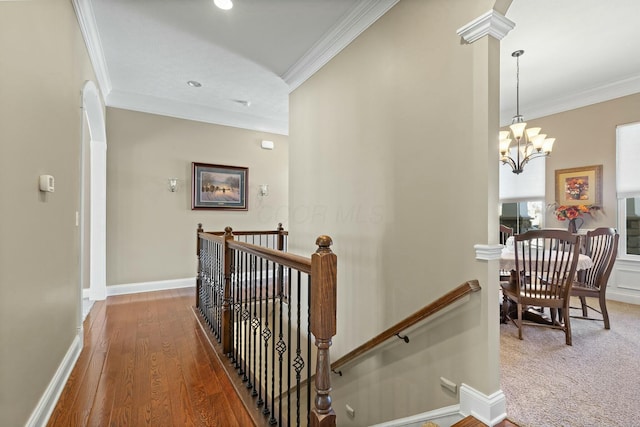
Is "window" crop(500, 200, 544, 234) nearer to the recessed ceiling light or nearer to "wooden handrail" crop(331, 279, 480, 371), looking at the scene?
"wooden handrail" crop(331, 279, 480, 371)

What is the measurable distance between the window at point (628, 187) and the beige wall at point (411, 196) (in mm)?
4026

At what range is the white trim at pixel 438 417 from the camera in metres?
1.84

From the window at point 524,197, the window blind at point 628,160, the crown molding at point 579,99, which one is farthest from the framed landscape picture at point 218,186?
the window blind at point 628,160

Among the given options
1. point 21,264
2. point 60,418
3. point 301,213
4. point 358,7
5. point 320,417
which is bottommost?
point 60,418

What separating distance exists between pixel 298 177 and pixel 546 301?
2.95m

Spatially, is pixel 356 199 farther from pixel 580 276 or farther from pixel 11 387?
pixel 580 276

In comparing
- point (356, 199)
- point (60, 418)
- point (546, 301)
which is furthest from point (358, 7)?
point (60, 418)

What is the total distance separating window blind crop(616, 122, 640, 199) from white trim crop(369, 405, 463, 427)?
4.46 m

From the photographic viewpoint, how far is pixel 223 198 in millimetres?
5434

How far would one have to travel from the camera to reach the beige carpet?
71.3 inches

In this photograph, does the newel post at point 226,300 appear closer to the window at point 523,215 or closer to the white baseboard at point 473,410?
the white baseboard at point 473,410

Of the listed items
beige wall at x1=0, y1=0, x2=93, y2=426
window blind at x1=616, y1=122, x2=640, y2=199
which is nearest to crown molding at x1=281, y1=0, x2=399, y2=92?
beige wall at x1=0, y1=0, x2=93, y2=426

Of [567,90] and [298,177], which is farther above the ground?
[567,90]

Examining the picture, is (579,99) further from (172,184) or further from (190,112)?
(172,184)
